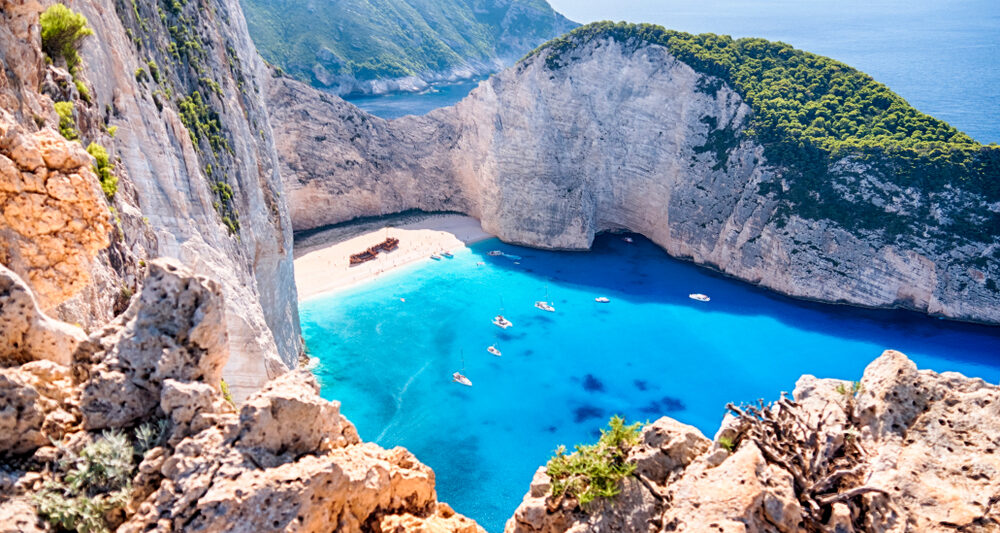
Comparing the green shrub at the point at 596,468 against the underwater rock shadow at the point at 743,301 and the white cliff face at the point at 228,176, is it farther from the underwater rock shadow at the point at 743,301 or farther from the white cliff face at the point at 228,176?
the underwater rock shadow at the point at 743,301

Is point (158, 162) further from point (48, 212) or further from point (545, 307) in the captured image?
point (545, 307)

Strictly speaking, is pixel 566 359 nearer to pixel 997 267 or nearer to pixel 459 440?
pixel 459 440

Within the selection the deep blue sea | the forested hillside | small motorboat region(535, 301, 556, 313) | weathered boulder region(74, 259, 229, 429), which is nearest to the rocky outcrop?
weathered boulder region(74, 259, 229, 429)

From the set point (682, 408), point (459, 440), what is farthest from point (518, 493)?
point (682, 408)

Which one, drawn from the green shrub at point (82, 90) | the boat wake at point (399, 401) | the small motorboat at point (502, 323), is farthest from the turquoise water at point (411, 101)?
the green shrub at point (82, 90)

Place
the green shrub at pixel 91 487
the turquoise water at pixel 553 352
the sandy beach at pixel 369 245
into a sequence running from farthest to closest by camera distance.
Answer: the sandy beach at pixel 369 245 < the turquoise water at pixel 553 352 < the green shrub at pixel 91 487

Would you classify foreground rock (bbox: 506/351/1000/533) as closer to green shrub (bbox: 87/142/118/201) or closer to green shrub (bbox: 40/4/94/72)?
green shrub (bbox: 87/142/118/201)
